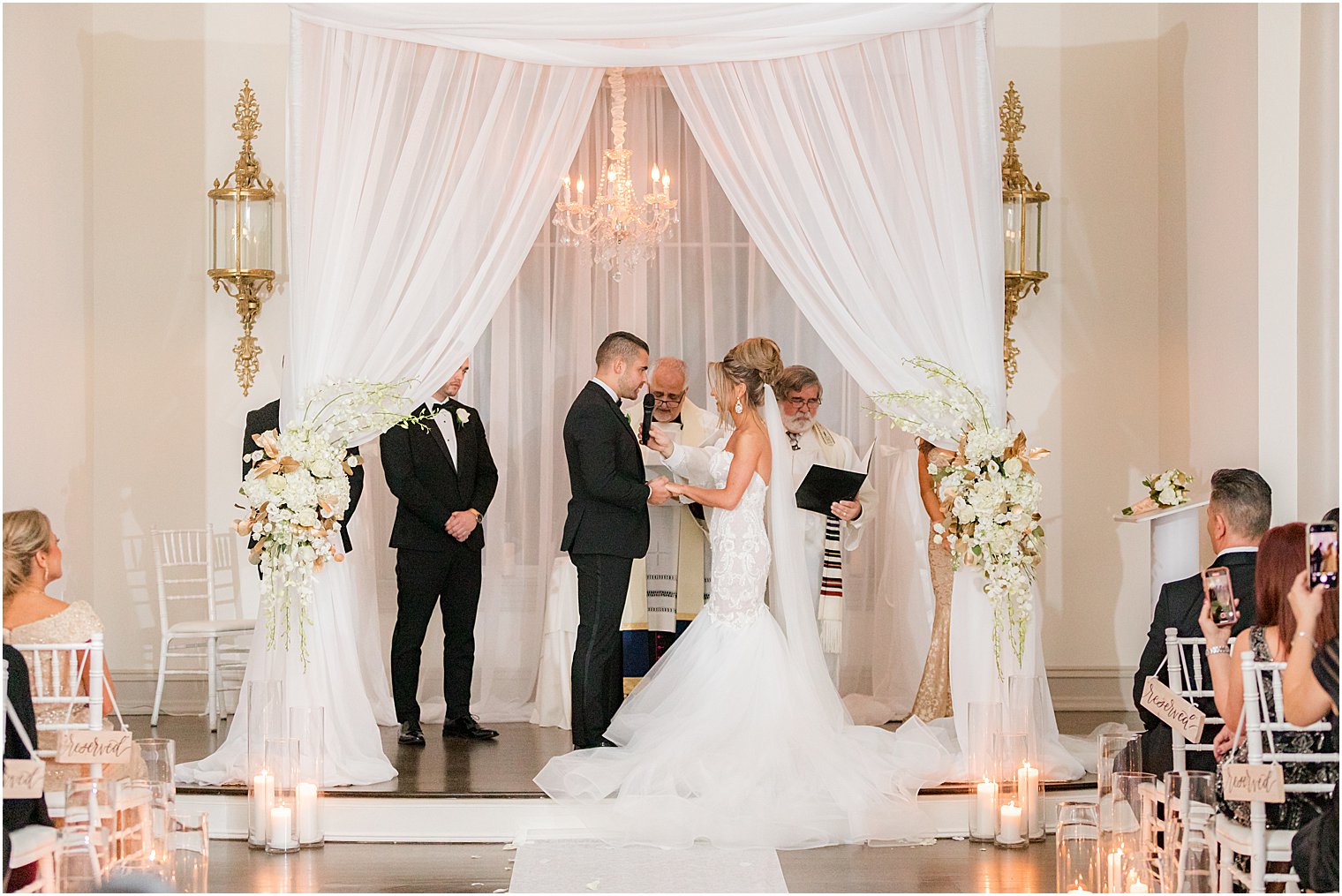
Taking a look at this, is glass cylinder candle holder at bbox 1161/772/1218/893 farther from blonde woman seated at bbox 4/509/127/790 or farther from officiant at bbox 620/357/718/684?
blonde woman seated at bbox 4/509/127/790

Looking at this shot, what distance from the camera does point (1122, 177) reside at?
6.75 m

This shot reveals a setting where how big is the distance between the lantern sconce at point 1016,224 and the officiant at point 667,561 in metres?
1.67


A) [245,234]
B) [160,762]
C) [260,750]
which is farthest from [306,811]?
[245,234]

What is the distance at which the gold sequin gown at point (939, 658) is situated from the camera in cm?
566

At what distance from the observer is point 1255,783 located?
332 cm

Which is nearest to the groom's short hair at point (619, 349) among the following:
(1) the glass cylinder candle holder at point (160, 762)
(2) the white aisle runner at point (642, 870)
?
(2) the white aisle runner at point (642, 870)

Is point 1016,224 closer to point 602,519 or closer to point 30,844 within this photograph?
point 602,519

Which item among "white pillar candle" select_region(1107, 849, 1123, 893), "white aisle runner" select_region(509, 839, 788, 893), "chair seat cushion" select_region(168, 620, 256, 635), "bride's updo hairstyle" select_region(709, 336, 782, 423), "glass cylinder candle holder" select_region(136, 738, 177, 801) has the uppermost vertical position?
"bride's updo hairstyle" select_region(709, 336, 782, 423)

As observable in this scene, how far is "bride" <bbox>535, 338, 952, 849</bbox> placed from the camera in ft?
15.0

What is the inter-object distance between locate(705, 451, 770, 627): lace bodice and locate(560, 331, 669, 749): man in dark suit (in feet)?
1.05

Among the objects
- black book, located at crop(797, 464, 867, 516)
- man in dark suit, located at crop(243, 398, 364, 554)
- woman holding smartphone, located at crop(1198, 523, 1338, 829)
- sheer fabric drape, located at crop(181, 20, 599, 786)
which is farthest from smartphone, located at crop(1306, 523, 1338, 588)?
man in dark suit, located at crop(243, 398, 364, 554)

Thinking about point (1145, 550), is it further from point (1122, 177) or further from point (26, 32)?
point (26, 32)

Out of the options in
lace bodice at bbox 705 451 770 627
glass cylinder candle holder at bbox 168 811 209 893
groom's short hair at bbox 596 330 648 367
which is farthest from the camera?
groom's short hair at bbox 596 330 648 367

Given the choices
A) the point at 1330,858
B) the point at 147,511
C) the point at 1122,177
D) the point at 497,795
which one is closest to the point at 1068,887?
the point at 1330,858
